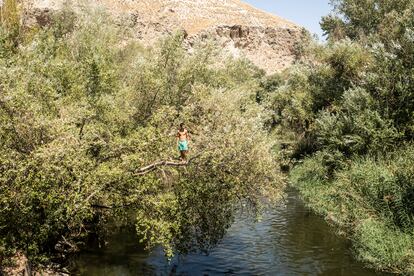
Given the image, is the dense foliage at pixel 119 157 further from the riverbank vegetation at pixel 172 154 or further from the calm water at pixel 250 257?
the calm water at pixel 250 257

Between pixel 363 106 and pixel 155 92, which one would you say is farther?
pixel 363 106

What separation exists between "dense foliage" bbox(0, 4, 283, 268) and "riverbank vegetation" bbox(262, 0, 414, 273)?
5768 millimetres

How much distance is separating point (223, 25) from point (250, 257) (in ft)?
375

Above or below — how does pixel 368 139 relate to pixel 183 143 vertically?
below

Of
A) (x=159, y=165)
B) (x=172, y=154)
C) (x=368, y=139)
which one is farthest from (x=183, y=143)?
(x=368, y=139)

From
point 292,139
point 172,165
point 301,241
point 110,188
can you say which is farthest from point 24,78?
point 292,139

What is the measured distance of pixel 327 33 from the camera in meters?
64.8

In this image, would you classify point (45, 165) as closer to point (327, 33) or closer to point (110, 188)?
point (110, 188)

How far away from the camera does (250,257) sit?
2472 centimetres

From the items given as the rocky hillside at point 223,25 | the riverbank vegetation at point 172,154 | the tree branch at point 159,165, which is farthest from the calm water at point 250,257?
the rocky hillside at point 223,25

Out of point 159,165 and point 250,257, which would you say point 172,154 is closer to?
point 159,165

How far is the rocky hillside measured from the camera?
128m

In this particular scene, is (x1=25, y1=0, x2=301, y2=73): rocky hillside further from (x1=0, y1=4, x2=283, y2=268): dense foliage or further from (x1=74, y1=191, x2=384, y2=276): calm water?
(x1=74, y1=191, x2=384, y2=276): calm water

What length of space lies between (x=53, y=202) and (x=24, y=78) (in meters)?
7.66
